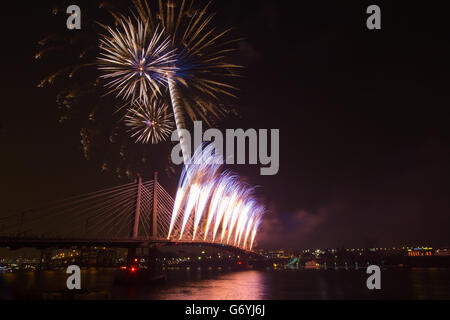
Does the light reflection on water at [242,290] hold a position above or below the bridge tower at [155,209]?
below

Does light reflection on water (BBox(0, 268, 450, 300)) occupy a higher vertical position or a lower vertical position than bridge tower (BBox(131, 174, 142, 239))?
lower

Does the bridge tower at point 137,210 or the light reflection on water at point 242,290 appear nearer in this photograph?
the light reflection on water at point 242,290

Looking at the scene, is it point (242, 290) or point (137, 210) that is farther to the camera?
point (137, 210)

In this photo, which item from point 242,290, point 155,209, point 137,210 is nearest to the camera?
point 242,290

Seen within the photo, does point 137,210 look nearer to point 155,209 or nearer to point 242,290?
point 155,209

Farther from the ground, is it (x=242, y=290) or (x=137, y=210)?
(x=137, y=210)

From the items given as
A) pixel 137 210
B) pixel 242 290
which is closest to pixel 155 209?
pixel 137 210

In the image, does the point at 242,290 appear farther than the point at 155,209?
No

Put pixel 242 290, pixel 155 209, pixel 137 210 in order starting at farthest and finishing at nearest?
pixel 155 209 < pixel 137 210 < pixel 242 290

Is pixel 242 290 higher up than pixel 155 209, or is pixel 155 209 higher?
pixel 155 209

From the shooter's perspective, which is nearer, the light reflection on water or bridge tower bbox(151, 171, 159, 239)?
the light reflection on water
